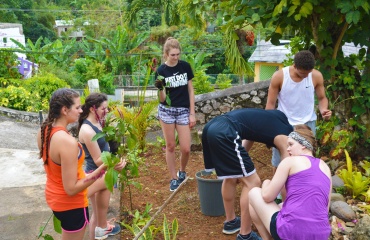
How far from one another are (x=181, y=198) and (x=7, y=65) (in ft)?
51.9

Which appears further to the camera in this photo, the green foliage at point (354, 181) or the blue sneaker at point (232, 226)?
the green foliage at point (354, 181)

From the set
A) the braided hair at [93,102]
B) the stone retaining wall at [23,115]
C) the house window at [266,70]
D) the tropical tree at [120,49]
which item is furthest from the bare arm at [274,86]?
the tropical tree at [120,49]

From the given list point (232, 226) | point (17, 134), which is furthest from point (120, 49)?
point (232, 226)

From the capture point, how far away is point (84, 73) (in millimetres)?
26328

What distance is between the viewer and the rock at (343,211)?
4402 millimetres

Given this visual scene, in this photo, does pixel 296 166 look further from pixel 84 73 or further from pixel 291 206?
pixel 84 73

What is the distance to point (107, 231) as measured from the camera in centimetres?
442

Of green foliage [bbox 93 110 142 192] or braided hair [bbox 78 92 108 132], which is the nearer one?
green foliage [bbox 93 110 142 192]

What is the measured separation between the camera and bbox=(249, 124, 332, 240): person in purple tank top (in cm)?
326

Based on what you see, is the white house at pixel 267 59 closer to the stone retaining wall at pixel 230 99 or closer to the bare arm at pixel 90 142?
the stone retaining wall at pixel 230 99

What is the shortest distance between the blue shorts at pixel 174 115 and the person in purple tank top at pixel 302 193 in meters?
2.27

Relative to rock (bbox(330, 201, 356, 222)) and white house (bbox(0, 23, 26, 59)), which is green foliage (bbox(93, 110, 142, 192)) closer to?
rock (bbox(330, 201, 356, 222))

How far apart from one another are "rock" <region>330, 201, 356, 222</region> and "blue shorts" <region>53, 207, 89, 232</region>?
2.38 metres

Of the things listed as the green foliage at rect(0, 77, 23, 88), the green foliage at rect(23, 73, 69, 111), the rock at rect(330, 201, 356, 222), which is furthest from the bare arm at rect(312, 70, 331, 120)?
the green foliage at rect(0, 77, 23, 88)
